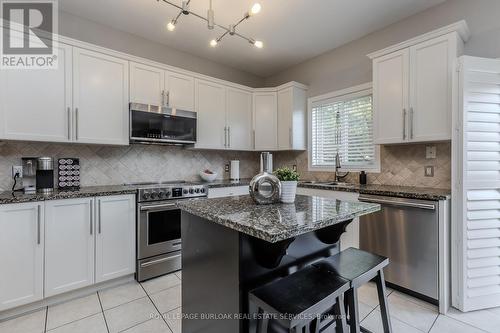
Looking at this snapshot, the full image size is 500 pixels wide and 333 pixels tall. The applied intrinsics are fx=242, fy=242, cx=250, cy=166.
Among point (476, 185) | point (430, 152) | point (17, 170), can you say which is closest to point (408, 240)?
point (476, 185)

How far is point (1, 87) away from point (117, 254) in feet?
5.90

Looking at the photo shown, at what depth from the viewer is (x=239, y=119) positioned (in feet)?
12.5

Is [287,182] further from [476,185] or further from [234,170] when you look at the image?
[234,170]

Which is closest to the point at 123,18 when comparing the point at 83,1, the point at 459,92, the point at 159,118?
the point at 83,1

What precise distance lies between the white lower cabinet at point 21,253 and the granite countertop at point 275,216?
4.79ft

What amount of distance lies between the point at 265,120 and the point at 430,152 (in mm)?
2227

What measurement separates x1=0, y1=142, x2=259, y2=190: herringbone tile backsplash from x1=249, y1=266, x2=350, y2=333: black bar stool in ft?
→ 8.33

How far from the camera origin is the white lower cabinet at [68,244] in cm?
208

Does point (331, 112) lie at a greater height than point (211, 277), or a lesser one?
greater

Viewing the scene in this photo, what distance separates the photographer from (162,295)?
2305mm

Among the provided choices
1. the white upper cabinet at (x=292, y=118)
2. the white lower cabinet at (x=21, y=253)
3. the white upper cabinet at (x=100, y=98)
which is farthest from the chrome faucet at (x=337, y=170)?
the white lower cabinet at (x=21, y=253)

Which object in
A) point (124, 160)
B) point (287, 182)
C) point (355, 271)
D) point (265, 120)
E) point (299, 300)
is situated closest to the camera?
point (299, 300)

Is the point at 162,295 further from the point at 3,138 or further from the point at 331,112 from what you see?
the point at 331,112

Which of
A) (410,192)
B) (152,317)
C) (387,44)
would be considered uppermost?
(387,44)
